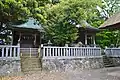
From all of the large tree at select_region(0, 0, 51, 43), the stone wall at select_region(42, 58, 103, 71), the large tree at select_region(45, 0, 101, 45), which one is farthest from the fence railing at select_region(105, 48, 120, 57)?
the large tree at select_region(0, 0, 51, 43)

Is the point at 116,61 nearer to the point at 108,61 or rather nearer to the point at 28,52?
the point at 108,61

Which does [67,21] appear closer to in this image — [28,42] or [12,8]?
[28,42]

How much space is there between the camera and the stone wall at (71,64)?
16.5 m

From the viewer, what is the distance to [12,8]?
12.0m

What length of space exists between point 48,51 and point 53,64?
1.12 metres

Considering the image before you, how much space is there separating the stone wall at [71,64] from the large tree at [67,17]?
2.50 metres

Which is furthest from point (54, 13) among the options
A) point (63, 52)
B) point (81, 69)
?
point (81, 69)

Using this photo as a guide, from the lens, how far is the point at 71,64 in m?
17.6

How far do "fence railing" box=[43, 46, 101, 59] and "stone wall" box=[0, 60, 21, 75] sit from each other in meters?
2.43

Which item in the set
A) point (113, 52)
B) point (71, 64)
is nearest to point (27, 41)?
point (71, 64)

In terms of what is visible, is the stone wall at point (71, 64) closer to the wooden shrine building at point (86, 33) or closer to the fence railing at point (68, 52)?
the fence railing at point (68, 52)

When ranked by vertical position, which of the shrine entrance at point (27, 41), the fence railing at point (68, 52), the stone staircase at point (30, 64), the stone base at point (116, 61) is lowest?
the stone base at point (116, 61)

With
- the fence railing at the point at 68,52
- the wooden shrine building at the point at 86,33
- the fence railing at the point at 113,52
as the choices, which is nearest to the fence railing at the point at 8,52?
the fence railing at the point at 68,52

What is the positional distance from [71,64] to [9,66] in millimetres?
5461
